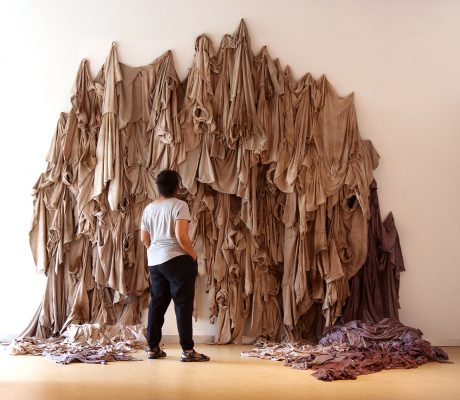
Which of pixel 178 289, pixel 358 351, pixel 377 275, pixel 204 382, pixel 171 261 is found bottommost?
pixel 204 382

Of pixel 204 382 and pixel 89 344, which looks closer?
pixel 204 382

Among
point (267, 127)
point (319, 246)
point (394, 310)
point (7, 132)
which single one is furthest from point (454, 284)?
point (7, 132)

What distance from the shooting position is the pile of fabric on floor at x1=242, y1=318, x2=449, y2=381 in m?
5.73

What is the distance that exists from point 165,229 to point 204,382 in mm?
1342

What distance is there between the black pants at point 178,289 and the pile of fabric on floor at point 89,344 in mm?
483

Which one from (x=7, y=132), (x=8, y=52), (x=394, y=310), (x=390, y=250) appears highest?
(x=8, y=52)

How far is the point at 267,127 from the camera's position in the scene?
276 inches

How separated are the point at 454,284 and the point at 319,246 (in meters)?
1.46

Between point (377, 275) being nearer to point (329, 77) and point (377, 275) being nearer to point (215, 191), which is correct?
point (215, 191)

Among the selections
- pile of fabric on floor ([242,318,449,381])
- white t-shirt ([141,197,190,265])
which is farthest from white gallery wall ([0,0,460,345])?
white t-shirt ([141,197,190,265])

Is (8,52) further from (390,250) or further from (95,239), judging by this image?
(390,250)

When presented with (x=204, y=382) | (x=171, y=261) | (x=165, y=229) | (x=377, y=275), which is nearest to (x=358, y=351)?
(x=377, y=275)

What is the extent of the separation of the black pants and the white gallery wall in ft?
3.58

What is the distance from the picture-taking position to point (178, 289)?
5836mm
